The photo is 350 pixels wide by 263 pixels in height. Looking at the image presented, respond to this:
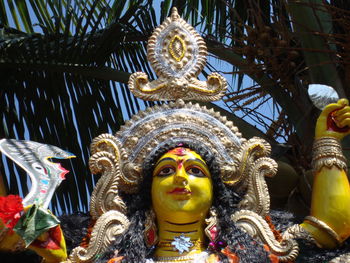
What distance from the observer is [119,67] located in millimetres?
11289

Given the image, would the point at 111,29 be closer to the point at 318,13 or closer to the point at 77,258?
the point at 318,13

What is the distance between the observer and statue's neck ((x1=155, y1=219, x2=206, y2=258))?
27.4 feet

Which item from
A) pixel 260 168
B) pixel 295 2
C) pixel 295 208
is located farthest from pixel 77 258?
pixel 295 2

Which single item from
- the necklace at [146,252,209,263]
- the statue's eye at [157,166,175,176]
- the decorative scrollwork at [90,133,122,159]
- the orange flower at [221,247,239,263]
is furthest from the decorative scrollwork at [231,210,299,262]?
the decorative scrollwork at [90,133,122,159]

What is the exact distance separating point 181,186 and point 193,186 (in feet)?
0.39

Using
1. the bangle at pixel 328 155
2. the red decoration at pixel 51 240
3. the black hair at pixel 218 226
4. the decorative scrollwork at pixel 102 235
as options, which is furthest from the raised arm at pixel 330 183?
the red decoration at pixel 51 240

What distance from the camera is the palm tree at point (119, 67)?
9.50m

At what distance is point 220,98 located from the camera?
9.15 metres

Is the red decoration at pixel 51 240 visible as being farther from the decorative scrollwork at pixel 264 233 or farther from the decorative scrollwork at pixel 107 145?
the decorative scrollwork at pixel 264 233

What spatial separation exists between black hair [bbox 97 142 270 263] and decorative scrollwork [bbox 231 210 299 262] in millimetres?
81

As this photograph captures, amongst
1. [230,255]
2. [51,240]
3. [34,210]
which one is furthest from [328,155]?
[34,210]

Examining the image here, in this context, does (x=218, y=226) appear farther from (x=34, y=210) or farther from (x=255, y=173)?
(x=34, y=210)

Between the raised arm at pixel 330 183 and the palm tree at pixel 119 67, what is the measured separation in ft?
2.36

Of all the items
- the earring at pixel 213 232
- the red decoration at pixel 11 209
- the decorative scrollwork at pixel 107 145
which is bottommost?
the earring at pixel 213 232
